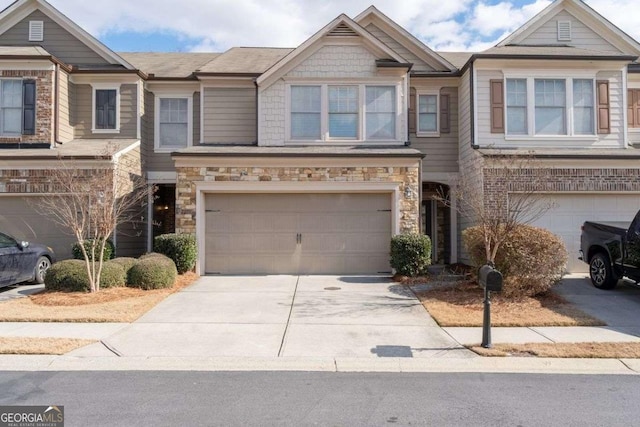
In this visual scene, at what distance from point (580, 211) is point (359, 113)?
708cm

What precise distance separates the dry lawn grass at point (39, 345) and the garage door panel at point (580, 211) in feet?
39.2

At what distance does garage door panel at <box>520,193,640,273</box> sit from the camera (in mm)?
13742

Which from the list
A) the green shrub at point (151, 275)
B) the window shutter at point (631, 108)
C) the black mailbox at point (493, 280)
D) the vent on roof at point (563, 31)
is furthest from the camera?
the vent on roof at point (563, 31)

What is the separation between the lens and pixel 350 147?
1452cm

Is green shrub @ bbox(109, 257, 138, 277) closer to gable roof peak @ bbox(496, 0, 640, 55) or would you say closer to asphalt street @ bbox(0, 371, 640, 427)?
asphalt street @ bbox(0, 371, 640, 427)

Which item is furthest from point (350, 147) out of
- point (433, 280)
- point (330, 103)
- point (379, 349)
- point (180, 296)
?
point (379, 349)

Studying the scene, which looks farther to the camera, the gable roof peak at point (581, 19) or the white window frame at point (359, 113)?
A: the gable roof peak at point (581, 19)

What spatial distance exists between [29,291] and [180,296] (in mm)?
3710

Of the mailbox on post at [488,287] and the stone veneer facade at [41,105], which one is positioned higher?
the stone veneer facade at [41,105]

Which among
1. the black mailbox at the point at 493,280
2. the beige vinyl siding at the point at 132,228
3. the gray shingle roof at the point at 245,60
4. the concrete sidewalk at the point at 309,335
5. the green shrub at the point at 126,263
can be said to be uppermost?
the gray shingle roof at the point at 245,60

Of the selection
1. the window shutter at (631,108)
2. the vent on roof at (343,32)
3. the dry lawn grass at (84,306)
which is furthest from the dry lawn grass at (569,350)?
the window shutter at (631,108)

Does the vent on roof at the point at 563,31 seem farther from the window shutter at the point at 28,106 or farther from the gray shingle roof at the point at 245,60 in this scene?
the window shutter at the point at 28,106

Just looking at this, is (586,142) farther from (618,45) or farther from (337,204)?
(337,204)

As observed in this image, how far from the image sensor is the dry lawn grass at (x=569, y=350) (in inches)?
263
